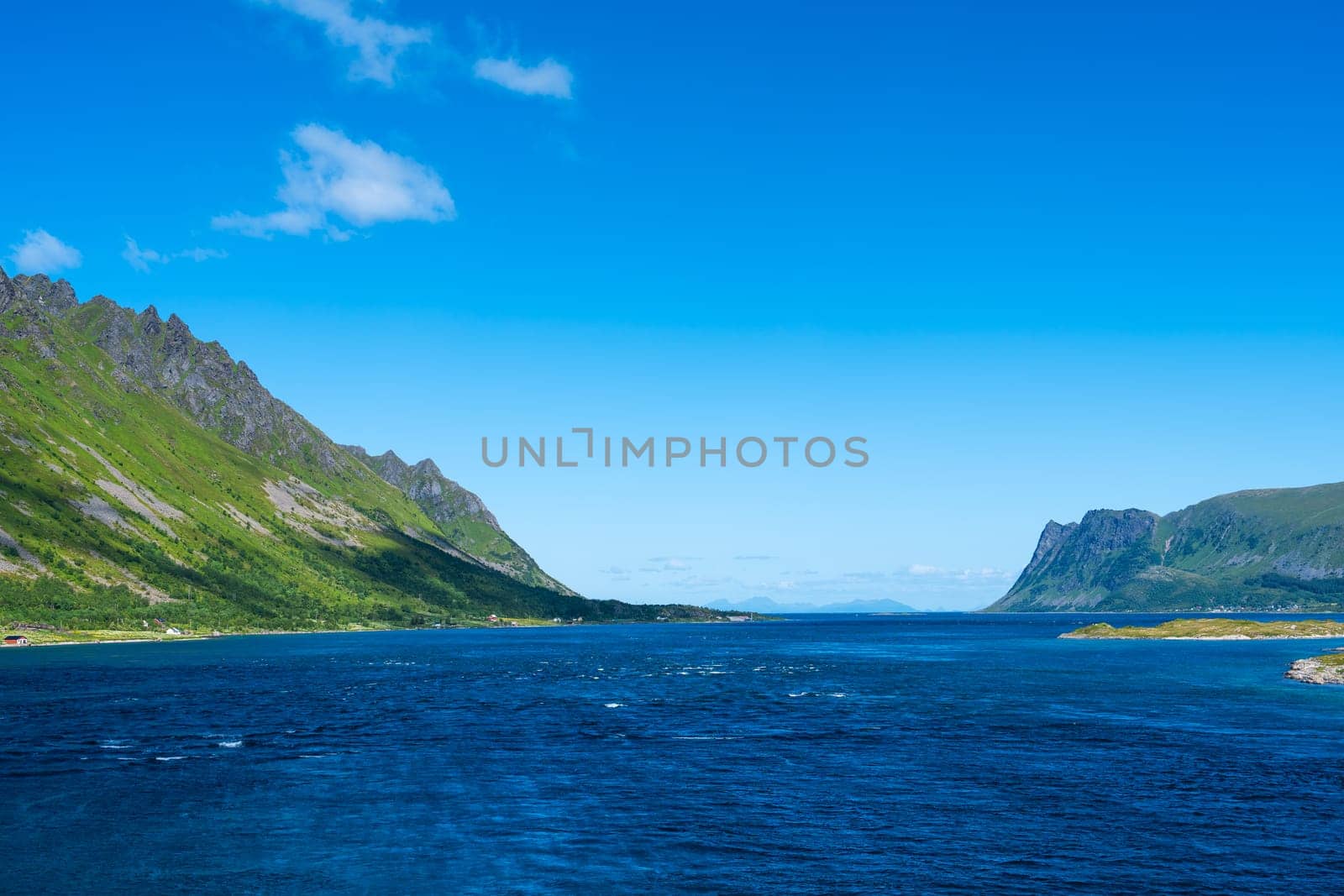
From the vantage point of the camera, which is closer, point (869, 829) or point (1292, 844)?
point (1292, 844)

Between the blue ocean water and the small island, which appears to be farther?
the small island

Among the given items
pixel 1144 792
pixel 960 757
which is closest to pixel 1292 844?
pixel 1144 792

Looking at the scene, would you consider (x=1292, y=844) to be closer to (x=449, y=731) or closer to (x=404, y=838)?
(x=404, y=838)

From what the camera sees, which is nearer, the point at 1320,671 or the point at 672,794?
the point at 672,794

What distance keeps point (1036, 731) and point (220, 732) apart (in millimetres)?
88290

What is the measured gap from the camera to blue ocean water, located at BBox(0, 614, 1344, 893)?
2047 inches

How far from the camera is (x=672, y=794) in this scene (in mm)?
72125

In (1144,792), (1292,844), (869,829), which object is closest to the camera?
(1292,844)

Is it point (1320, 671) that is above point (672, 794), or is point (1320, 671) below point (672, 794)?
above

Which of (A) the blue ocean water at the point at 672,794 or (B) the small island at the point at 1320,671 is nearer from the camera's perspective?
(A) the blue ocean water at the point at 672,794

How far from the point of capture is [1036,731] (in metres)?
103

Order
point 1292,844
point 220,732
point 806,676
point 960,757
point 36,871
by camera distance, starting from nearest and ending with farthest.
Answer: point 36,871 < point 1292,844 < point 960,757 < point 220,732 < point 806,676

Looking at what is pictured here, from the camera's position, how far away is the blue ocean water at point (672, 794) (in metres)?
52.0

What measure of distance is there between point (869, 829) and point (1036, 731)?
164ft
